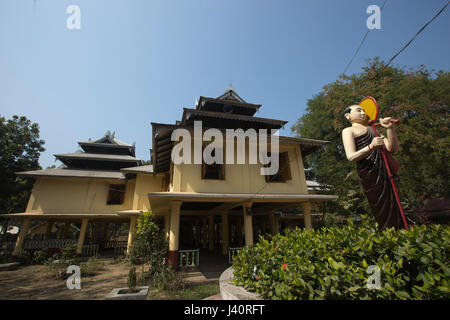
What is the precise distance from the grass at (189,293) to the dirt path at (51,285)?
5.73 ft

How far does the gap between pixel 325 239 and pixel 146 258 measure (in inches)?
298

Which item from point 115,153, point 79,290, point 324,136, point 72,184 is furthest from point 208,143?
point 324,136

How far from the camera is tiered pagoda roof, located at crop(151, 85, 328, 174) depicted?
9.85 metres

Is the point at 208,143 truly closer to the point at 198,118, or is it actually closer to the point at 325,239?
the point at 198,118

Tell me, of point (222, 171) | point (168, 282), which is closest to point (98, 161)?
point (222, 171)

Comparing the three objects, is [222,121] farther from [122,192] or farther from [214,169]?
[122,192]

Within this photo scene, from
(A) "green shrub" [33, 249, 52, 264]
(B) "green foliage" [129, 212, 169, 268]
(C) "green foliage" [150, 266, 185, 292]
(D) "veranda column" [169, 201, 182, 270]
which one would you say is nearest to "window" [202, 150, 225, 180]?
(D) "veranda column" [169, 201, 182, 270]

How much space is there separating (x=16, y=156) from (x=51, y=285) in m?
18.9

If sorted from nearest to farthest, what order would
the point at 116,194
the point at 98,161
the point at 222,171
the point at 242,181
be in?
the point at 222,171
the point at 242,181
the point at 116,194
the point at 98,161

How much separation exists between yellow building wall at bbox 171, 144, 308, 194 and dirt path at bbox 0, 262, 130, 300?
4.44 metres

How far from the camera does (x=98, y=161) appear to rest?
60.6 ft

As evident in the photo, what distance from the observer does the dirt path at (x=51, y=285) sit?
6777 mm

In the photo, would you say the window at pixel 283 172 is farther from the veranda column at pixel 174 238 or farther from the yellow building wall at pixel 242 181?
the veranda column at pixel 174 238

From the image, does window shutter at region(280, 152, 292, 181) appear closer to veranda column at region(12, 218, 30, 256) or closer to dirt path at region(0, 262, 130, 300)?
dirt path at region(0, 262, 130, 300)
